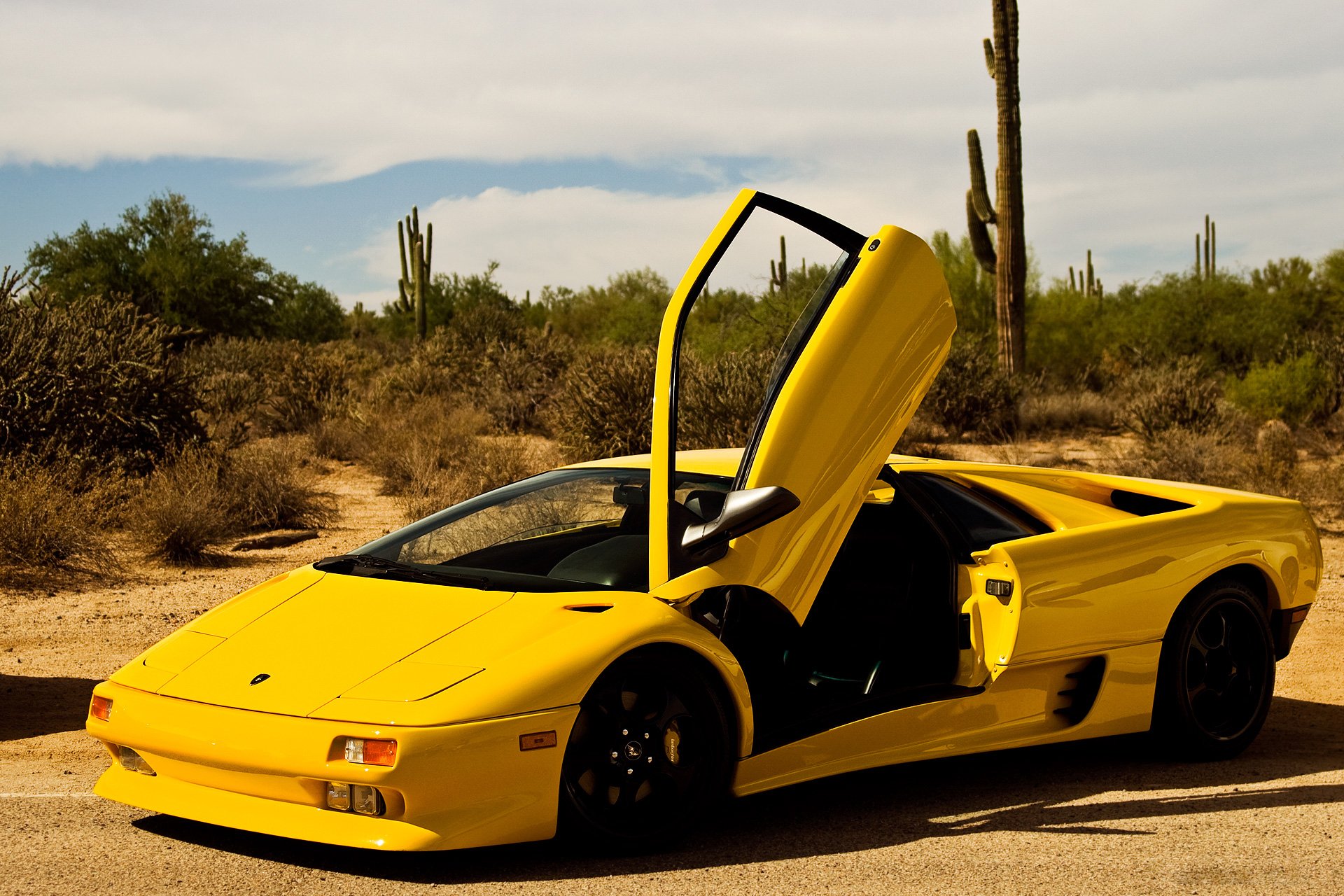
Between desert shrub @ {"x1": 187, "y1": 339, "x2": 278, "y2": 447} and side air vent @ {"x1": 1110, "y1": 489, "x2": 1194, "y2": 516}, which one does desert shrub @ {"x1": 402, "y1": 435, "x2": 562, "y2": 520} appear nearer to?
desert shrub @ {"x1": 187, "y1": 339, "x2": 278, "y2": 447}

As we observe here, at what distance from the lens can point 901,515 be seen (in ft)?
18.1

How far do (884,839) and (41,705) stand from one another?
4.43m

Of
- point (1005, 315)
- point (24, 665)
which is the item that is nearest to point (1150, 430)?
point (1005, 315)

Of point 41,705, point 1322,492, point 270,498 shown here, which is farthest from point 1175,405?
point 41,705

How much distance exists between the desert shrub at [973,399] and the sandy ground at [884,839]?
15154mm

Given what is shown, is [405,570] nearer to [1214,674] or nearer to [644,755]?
[644,755]

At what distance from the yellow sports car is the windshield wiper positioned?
0.7 inches

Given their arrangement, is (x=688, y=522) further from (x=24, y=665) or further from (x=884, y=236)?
(x=24, y=665)

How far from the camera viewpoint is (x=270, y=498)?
1423cm

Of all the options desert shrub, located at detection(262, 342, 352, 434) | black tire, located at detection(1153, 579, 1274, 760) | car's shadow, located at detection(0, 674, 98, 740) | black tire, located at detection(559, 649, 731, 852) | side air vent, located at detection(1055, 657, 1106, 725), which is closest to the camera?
black tire, located at detection(559, 649, 731, 852)

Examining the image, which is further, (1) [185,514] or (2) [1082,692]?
(1) [185,514]

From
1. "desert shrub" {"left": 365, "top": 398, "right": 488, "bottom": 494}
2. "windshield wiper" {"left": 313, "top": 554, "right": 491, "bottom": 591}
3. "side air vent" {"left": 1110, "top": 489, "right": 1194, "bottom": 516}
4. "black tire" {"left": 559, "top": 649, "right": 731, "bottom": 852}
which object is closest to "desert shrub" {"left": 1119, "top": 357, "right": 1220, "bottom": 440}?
"desert shrub" {"left": 365, "top": 398, "right": 488, "bottom": 494}

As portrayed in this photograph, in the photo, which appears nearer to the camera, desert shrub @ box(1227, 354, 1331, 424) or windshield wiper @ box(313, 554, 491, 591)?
windshield wiper @ box(313, 554, 491, 591)

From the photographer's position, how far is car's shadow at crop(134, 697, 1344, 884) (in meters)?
4.18
